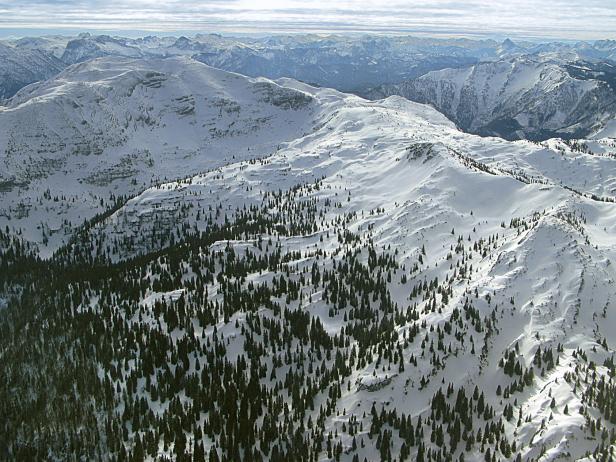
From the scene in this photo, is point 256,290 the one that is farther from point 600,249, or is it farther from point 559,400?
point 600,249

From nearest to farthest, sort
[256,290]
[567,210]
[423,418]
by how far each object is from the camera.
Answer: [423,418], [256,290], [567,210]

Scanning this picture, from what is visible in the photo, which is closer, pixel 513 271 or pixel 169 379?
pixel 169 379

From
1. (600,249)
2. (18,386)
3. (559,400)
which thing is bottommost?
(18,386)

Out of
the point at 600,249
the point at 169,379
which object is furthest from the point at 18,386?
the point at 600,249

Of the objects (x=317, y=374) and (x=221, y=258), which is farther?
(x=221, y=258)

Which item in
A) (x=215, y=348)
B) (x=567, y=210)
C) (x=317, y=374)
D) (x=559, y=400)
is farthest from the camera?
(x=567, y=210)

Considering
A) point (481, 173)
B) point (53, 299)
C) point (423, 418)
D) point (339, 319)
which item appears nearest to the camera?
point (423, 418)

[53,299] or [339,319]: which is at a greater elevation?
[339,319]

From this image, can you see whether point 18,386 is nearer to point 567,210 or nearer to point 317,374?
point 317,374

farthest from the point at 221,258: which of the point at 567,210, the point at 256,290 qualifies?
the point at 567,210

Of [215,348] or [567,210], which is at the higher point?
[567,210]
